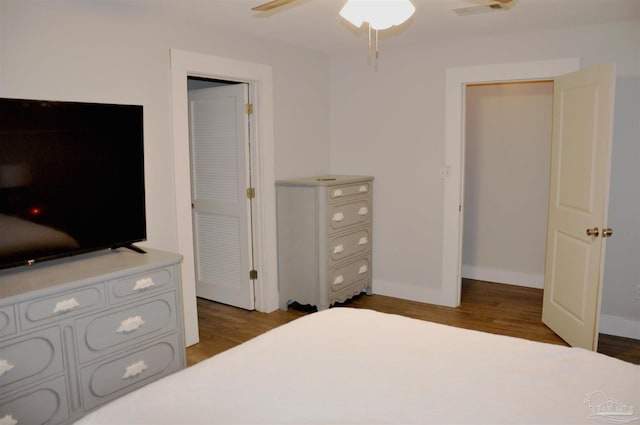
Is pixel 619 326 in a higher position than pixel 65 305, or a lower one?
lower

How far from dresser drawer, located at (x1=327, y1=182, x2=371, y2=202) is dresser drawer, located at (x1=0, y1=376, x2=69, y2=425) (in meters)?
2.36

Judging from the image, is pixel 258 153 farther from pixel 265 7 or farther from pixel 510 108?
pixel 510 108

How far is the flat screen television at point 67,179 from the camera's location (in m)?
2.27

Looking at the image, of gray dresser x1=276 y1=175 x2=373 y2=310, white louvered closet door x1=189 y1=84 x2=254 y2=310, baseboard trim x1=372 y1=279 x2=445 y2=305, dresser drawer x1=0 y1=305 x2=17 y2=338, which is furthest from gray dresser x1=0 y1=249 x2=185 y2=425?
baseboard trim x1=372 y1=279 x2=445 y2=305

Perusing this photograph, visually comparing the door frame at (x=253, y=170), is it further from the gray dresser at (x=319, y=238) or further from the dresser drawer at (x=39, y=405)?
the dresser drawer at (x=39, y=405)

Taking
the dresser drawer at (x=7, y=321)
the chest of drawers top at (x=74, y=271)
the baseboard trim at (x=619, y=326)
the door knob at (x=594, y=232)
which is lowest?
the baseboard trim at (x=619, y=326)

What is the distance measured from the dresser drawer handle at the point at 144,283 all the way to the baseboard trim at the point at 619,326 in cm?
325

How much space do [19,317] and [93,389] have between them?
53cm

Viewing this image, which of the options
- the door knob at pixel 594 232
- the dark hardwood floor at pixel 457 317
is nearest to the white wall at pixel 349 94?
the dark hardwood floor at pixel 457 317

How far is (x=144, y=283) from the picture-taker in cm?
253

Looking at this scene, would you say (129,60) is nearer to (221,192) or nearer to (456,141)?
(221,192)

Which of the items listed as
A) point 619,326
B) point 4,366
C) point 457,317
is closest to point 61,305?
point 4,366

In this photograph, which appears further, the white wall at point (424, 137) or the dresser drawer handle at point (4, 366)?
the white wall at point (424, 137)

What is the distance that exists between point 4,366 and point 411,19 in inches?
121
